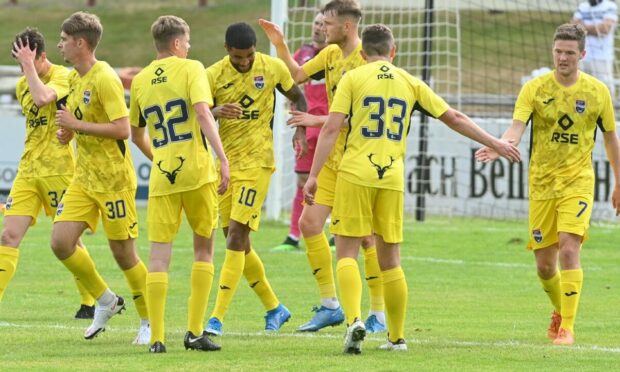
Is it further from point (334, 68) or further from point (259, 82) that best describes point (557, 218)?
point (259, 82)

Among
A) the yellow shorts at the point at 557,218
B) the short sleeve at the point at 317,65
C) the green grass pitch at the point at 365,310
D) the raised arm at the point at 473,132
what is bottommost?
the green grass pitch at the point at 365,310

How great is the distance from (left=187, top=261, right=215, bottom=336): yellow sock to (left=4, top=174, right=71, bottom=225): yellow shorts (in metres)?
2.03

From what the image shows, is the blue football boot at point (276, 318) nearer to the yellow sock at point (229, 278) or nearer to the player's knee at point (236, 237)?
the yellow sock at point (229, 278)

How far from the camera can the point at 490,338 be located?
33.1 ft

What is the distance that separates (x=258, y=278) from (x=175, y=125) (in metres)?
2.04

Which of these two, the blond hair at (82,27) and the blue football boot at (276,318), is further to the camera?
the blue football boot at (276,318)

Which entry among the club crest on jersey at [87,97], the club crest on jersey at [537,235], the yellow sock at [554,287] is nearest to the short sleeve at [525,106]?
the club crest on jersey at [537,235]

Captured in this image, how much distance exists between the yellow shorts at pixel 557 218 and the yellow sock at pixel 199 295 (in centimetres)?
259

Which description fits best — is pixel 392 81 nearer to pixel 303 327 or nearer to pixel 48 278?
pixel 303 327

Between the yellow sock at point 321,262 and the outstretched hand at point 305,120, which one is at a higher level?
the outstretched hand at point 305,120

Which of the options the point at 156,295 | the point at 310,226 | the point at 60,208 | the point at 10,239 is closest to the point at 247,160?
the point at 310,226

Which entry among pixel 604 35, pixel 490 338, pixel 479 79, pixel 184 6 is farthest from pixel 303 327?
pixel 184 6

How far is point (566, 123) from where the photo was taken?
10.2 metres

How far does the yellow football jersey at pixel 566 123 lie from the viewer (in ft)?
33.4
